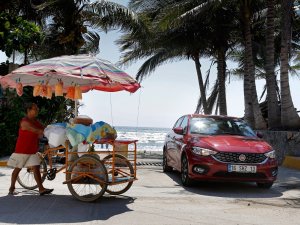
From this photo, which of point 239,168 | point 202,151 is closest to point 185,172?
point 202,151

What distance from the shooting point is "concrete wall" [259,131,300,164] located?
14719 millimetres

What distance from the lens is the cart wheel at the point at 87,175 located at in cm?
743

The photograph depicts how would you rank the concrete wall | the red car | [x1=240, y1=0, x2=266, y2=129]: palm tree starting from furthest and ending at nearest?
[x1=240, y1=0, x2=266, y2=129]: palm tree → the concrete wall → the red car

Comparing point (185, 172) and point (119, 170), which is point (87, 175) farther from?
point (185, 172)

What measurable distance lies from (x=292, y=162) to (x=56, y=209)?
9032 millimetres

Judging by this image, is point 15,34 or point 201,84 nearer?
point 15,34

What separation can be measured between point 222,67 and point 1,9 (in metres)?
11.6

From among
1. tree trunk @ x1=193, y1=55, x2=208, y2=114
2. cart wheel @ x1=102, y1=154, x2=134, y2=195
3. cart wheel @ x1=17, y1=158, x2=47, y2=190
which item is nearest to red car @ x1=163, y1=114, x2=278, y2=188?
cart wheel @ x1=102, y1=154, x2=134, y2=195

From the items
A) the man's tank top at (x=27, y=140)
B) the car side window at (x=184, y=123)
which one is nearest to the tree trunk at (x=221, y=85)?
the car side window at (x=184, y=123)

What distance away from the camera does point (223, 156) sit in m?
8.98

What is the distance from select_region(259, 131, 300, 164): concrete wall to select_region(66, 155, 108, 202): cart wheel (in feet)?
29.4

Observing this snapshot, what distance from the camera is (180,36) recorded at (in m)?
23.0

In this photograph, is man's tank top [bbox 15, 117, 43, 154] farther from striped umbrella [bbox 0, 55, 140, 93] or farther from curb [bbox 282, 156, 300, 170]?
curb [bbox 282, 156, 300, 170]

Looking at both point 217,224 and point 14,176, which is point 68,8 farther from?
point 217,224
